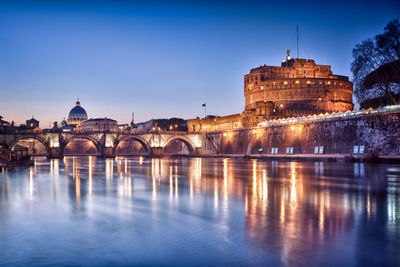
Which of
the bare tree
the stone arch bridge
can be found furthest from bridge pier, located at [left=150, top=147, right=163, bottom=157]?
the bare tree

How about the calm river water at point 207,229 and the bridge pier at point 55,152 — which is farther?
the bridge pier at point 55,152

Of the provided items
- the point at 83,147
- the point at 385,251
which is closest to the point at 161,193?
the point at 385,251

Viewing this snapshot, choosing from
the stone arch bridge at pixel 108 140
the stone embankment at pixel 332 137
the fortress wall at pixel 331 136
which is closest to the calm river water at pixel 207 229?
the stone embankment at pixel 332 137

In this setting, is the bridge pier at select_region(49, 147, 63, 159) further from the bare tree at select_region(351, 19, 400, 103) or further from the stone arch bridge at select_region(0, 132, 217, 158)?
the bare tree at select_region(351, 19, 400, 103)

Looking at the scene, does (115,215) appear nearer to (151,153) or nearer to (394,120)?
(394,120)

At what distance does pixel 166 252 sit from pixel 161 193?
10.4 metres

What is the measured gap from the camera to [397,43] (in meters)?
48.3

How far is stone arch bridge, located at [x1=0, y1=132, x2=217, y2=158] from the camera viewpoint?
306 ft

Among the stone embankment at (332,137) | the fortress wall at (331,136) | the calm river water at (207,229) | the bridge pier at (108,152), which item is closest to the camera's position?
the calm river water at (207,229)

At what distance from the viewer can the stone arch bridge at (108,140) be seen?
3670 inches

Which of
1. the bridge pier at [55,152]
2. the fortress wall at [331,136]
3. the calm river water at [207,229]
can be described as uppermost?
the fortress wall at [331,136]

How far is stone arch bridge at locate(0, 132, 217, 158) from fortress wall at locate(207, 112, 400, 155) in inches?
966

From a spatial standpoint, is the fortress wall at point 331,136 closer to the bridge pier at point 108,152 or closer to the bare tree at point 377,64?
the bare tree at point 377,64

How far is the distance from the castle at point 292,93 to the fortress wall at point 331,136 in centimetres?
Answer: 1274
